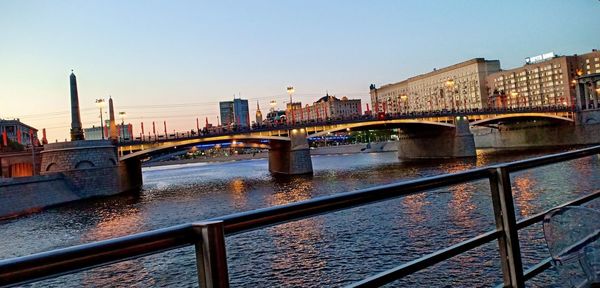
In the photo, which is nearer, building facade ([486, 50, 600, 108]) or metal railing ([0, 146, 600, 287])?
metal railing ([0, 146, 600, 287])

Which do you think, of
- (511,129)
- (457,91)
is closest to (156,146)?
(511,129)

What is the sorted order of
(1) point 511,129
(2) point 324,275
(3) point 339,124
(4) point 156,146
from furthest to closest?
(1) point 511,129, (3) point 339,124, (4) point 156,146, (2) point 324,275

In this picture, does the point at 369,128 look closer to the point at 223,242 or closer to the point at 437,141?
the point at 437,141

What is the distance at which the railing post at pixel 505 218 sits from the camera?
3016 mm

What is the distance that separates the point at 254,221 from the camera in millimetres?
1873

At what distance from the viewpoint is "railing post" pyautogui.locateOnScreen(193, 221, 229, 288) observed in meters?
1.68

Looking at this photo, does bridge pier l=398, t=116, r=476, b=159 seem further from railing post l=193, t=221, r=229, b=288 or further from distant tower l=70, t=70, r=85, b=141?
Answer: railing post l=193, t=221, r=229, b=288

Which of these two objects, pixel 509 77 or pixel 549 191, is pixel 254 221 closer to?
pixel 549 191

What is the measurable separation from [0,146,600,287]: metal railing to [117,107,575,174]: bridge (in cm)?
5247

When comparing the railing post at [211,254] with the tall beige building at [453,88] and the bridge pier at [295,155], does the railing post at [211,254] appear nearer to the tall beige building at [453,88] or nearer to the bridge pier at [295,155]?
the bridge pier at [295,155]

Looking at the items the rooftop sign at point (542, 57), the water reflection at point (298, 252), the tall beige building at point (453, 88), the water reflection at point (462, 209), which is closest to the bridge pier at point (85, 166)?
the water reflection at point (298, 252)

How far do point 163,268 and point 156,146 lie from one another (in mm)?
43386

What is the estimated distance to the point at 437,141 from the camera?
74.6 metres

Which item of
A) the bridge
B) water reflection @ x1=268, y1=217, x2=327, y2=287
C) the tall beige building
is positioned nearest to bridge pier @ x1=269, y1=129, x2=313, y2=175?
the bridge
